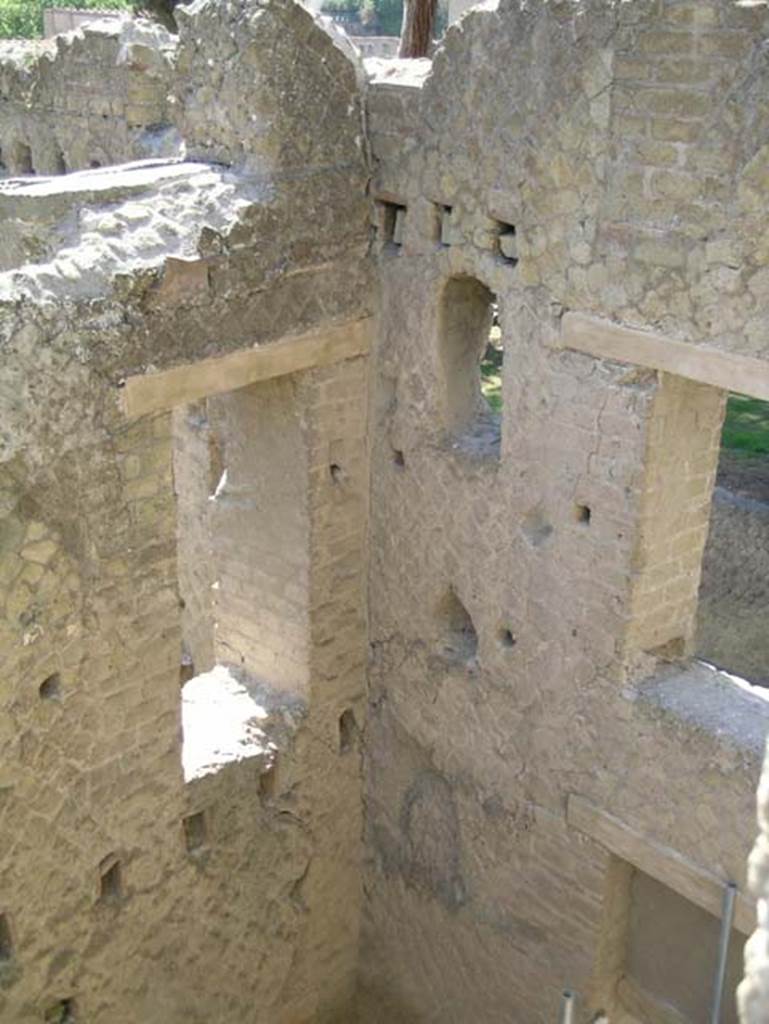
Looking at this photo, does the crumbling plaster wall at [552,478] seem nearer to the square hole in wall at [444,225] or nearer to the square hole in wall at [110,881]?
the square hole in wall at [444,225]

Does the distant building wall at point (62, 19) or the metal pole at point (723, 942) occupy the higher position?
the distant building wall at point (62, 19)

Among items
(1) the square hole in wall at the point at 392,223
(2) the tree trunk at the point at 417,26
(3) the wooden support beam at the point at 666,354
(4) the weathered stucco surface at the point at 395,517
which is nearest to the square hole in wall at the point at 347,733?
(4) the weathered stucco surface at the point at 395,517

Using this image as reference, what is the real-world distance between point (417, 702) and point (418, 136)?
8.64ft

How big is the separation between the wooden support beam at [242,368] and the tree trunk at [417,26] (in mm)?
6199

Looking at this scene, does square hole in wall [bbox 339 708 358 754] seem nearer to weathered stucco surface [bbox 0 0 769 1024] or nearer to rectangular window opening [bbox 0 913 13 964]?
weathered stucco surface [bbox 0 0 769 1024]

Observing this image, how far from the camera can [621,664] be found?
547 centimetres

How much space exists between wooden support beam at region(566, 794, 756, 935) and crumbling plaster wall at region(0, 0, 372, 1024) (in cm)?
145

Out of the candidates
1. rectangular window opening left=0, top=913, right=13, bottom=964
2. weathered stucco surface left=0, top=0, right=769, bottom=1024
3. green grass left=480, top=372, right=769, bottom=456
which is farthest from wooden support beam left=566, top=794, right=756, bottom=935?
green grass left=480, top=372, right=769, bottom=456

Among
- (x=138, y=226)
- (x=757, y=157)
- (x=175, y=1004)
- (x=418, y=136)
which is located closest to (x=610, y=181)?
(x=757, y=157)

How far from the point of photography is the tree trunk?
37.7 feet

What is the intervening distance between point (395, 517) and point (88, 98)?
395 cm

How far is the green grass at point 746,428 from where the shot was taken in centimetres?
1203

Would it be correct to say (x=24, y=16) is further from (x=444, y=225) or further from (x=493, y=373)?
(x=444, y=225)

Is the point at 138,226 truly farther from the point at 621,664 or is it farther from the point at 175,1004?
the point at 175,1004
